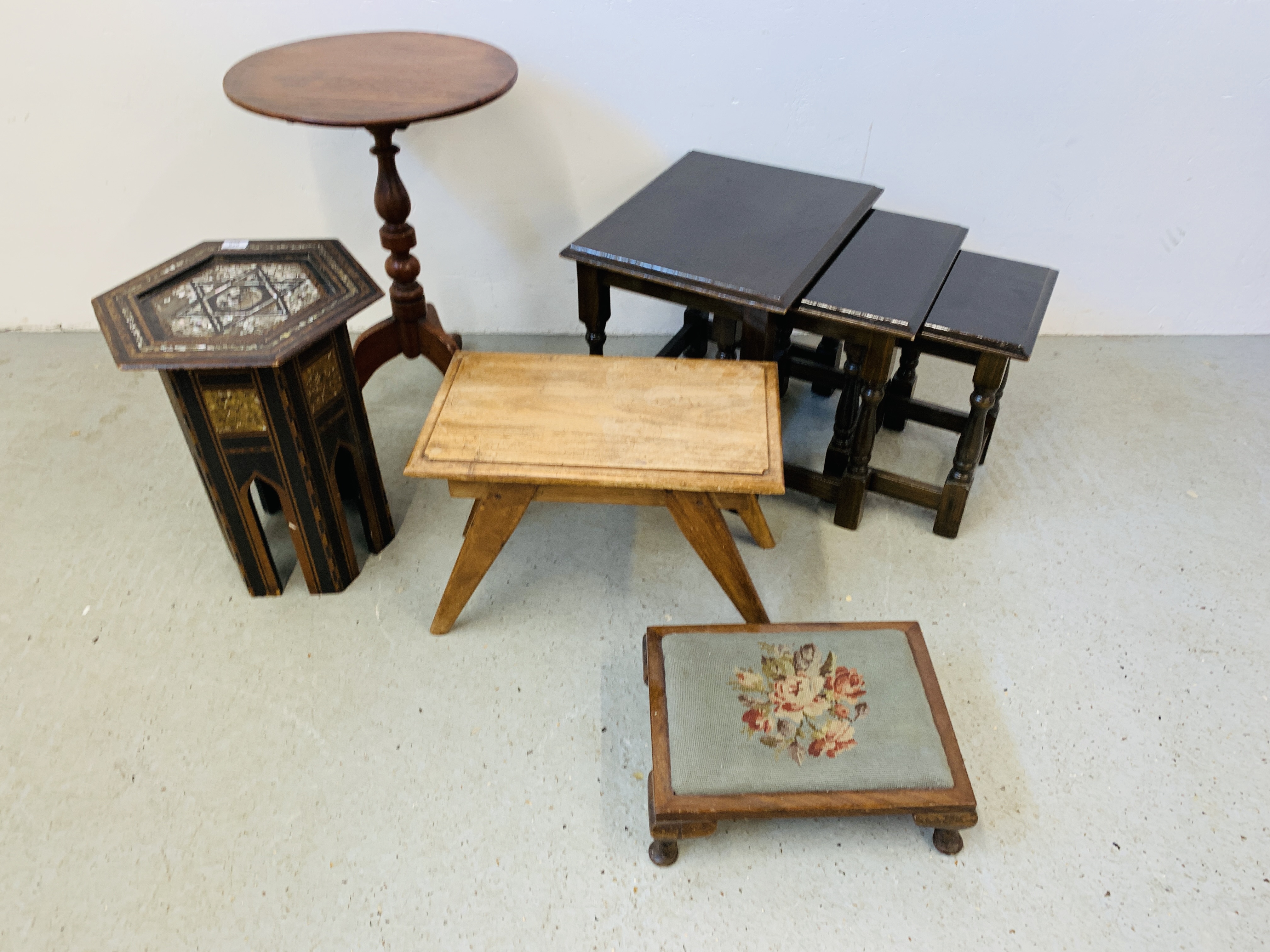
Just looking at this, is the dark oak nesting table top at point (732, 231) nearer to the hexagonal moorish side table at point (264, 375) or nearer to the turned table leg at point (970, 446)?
the turned table leg at point (970, 446)

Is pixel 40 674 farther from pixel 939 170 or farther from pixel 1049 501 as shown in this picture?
pixel 939 170

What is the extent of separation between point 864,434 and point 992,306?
15.2 inches

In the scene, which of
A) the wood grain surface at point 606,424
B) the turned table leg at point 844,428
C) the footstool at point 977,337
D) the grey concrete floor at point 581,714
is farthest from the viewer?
the turned table leg at point 844,428

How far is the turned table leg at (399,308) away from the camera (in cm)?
219

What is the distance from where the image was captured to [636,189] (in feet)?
8.72

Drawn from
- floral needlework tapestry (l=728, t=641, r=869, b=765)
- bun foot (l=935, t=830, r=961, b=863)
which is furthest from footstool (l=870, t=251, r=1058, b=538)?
bun foot (l=935, t=830, r=961, b=863)

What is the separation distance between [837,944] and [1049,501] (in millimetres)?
1306

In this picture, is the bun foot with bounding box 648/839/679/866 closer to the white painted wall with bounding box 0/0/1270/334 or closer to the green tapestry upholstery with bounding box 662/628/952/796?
the green tapestry upholstery with bounding box 662/628/952/796

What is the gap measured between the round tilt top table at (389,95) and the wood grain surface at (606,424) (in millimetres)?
534

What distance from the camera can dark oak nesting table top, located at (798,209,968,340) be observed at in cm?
186

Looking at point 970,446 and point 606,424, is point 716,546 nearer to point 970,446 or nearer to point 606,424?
point 606,424

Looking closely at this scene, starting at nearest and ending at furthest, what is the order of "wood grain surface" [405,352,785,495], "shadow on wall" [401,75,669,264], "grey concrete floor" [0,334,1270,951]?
1. "grey concrete floor" [0,334,1270,951]
2. "wood grain surface" [405,352,785,495]
3. "shadow on wall" [401,75,669,264]

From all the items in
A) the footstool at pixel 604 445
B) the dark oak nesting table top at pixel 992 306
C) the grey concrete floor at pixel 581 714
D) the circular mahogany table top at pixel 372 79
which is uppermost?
the circular mahogany table top at pixel 372 79

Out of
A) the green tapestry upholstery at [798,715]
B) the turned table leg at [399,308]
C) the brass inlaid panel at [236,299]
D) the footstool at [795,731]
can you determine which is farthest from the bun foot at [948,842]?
the turned table leg at [399,308]
